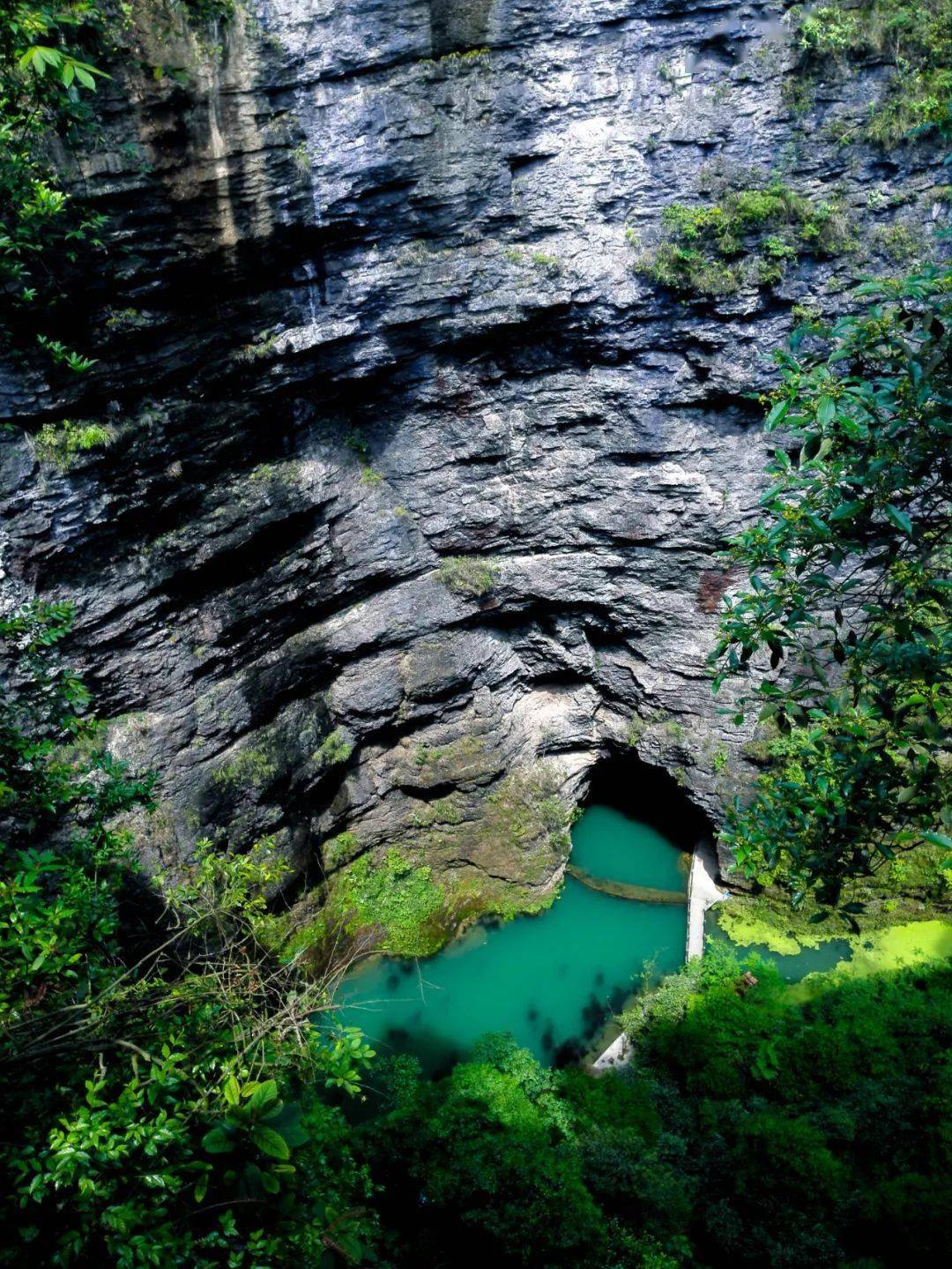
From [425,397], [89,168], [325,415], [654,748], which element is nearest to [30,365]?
[89,168]

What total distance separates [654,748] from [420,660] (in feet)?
10.6

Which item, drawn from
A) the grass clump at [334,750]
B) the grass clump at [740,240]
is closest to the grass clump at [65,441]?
the grass clump at [334,750]

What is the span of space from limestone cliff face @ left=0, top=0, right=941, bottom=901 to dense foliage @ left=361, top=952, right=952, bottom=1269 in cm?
288

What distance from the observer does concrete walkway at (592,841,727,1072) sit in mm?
8266

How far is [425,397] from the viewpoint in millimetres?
8836

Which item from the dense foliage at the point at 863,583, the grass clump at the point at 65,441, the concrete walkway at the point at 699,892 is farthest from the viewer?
the concrete walkway at the point at 699,892

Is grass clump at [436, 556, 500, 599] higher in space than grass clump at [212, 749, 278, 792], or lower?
higher

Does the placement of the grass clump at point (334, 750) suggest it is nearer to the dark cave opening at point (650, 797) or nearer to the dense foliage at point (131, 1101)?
the dark cave opening at point (650, 797)

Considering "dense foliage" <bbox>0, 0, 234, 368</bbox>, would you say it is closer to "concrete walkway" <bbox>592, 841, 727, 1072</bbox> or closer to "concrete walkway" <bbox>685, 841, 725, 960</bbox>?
"concrete walkway" <bbox>592, 841, 727, 1072</bbox>

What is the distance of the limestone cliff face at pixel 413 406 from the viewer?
6.68 metres

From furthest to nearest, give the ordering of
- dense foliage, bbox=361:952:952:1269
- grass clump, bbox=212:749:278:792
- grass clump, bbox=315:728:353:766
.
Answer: grass clump, bbox=315:728:353:766, grass clump, bbox=212:749:278:792, dense foliage, bbox=361:952:952:1269

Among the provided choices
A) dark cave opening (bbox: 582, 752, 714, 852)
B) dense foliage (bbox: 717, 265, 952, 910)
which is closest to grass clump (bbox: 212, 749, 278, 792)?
dark cave opening (bbox: 582, 752, 714, 852)

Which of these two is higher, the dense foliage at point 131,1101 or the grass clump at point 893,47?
the grass clump at point 893,47

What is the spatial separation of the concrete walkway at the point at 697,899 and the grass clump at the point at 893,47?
788 centimetres
